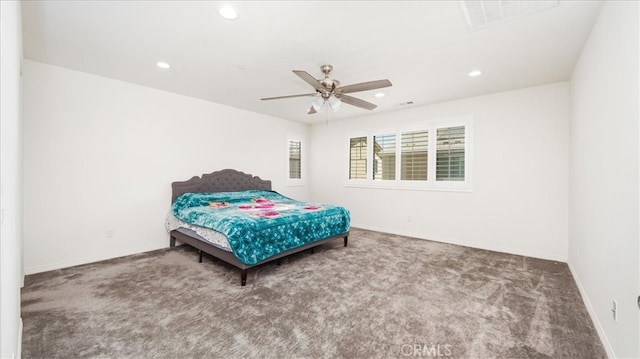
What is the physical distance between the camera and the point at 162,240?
4.21 meters

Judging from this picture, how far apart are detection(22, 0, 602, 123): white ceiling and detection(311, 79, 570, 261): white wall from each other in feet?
1.47

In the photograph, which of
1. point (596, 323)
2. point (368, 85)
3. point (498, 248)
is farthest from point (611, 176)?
point (498, 248)

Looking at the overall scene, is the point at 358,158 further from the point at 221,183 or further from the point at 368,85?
the point at 368,85

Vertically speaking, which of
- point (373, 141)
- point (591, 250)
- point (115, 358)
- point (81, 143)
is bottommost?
point (115, 358)

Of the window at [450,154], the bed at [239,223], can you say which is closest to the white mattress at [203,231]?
the bed at [239,223]

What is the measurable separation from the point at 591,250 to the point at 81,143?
5.90 meters

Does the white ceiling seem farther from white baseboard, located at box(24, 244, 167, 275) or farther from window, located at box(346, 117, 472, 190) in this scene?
white baseboard, located at box(24, 244, 167, 275)

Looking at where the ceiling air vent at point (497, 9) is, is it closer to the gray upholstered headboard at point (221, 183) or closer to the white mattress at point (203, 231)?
the white mattress at point (203, 231)

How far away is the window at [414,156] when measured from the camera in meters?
4.96

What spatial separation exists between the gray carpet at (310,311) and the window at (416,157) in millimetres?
1693

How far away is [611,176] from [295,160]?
5486mm

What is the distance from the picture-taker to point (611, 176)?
180 cm

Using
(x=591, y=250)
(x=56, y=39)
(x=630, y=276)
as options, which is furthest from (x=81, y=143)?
(x=591, y=250)

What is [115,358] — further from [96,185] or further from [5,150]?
[96,185]
